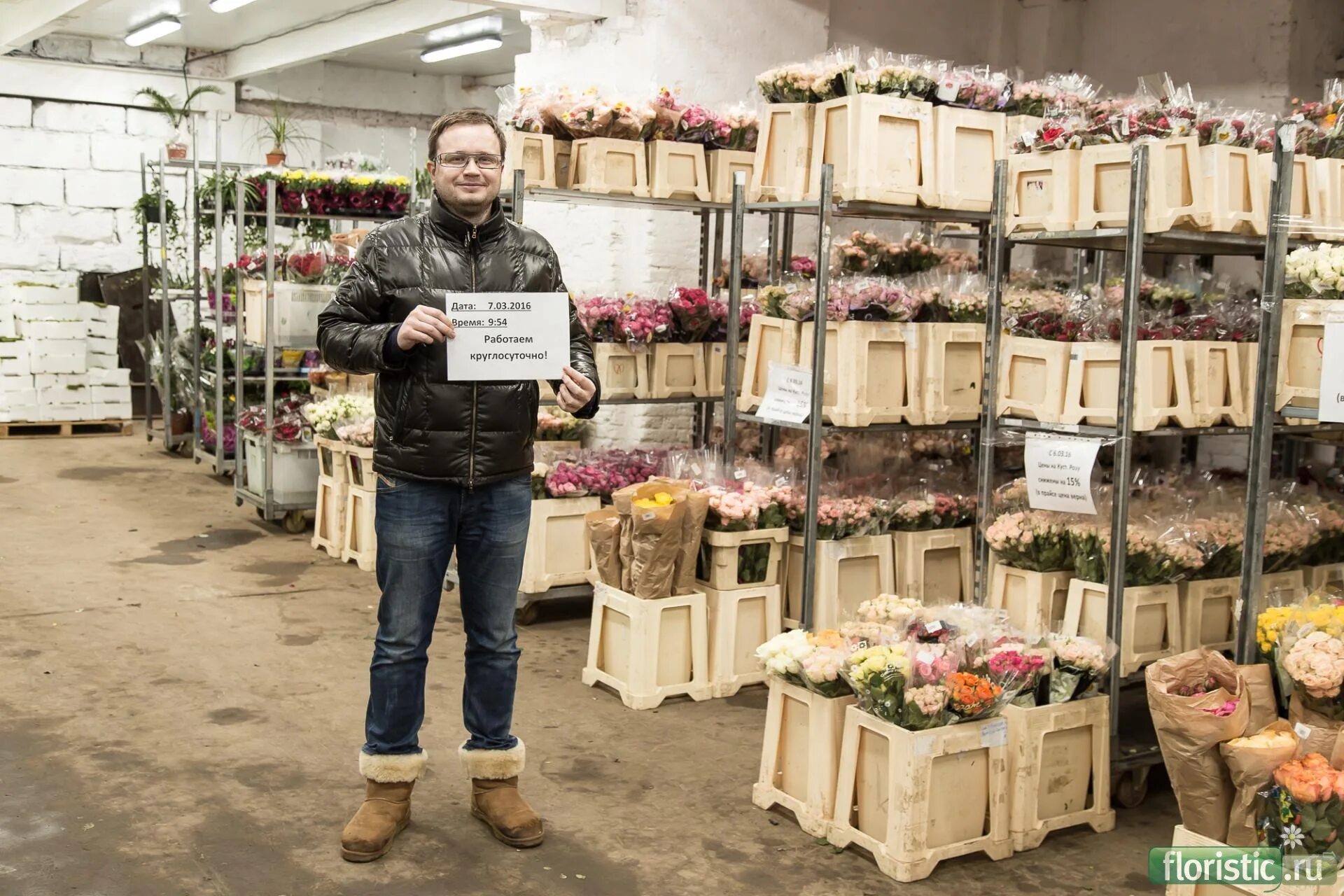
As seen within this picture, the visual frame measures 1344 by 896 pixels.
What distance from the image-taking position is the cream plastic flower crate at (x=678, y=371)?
5512 mm

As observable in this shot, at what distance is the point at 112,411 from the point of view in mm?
11086

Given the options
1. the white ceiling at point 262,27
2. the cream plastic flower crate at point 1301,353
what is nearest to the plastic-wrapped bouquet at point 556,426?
the cream plastic flower crate at point 1301,353

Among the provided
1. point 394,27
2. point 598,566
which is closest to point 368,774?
point 598,566

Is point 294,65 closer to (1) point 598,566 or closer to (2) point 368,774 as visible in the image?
(1) point 598,566

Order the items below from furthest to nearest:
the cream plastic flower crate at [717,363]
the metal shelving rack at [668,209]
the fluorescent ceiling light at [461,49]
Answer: the fluorescent ceiling light at [461,49], the cream plastic flower crate at [717,363], the metal shelving rack at [668,209]

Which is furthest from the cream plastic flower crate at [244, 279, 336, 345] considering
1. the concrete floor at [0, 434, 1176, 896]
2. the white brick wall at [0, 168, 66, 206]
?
the white brick wall at [0, 168, 66, 206]

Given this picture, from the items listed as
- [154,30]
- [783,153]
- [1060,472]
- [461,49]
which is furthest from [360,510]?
[154,30]

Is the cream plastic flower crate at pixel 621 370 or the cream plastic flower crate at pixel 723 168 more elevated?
the cream plastic flower crate at pixel 723 168

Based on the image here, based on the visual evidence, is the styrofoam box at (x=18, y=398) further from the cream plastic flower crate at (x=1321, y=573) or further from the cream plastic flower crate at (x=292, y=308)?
the cream plastic flower crate at (x=1321, y=573)

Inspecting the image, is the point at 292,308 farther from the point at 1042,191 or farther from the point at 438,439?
the point at 1042,191

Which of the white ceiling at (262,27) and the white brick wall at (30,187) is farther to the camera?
the white brick wall at (30,187)

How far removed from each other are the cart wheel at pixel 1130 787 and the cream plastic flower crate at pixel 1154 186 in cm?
156

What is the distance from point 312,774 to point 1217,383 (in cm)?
294

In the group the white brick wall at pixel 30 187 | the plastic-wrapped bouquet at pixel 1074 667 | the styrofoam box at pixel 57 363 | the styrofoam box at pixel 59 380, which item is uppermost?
the white brick wall at pixel 30 187
